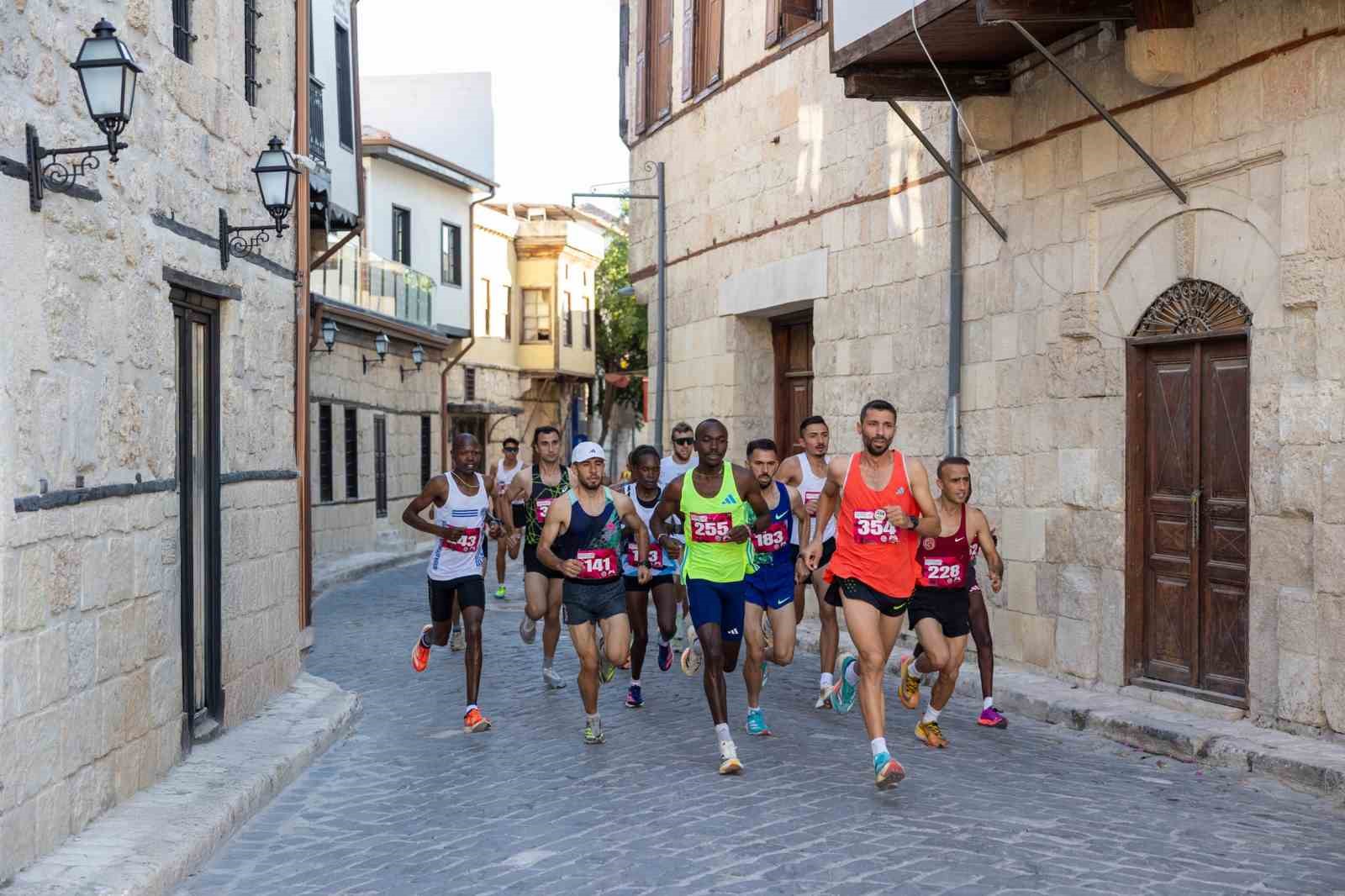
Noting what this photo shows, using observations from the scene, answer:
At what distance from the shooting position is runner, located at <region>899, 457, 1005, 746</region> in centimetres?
834

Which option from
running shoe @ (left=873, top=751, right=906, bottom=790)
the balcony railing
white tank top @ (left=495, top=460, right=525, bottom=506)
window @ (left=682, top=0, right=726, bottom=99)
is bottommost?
running shoe @ (left=873, top=751, right=906, bottom=790)

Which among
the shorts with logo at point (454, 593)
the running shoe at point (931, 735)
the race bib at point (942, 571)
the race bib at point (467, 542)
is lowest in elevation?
the running shoe at point (931, 735)

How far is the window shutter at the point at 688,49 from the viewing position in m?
17.5

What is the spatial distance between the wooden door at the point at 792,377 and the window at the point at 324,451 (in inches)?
381

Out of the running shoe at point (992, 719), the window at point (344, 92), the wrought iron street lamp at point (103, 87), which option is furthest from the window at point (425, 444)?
the wrought iron street lamp at point (103, 87)

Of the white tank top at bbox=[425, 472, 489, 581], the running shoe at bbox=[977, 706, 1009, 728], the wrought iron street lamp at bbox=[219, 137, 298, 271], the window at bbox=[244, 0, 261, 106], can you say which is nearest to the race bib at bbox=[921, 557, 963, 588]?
the running shoe at bbox=[977, 706, 1009, 728]

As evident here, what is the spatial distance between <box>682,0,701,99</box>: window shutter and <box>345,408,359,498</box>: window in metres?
10.2

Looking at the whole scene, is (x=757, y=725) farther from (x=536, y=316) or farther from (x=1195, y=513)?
(x=536, y=316)

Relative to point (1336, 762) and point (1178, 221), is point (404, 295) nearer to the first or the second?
point (1178, 221)

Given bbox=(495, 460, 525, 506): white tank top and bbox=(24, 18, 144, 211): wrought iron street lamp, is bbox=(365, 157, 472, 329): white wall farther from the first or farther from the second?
bbox=(24, 18, 144, 211): wrought iron street lamp

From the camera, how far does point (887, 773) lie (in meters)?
6.83

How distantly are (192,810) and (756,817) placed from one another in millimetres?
→ 2324

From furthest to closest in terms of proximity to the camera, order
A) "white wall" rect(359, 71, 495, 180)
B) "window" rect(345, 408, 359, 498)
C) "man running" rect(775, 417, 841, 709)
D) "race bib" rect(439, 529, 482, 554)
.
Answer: "white wall" rect(359, 71, 495, 180) → "window" rect(345, 408, 359, 498) → "man running" rect(775, 417, 841, 709) → "race bib" rect(439, 529, 482, 554)

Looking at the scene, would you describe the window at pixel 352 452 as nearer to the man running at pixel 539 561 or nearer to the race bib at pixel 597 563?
the man running at pixel 539 561
